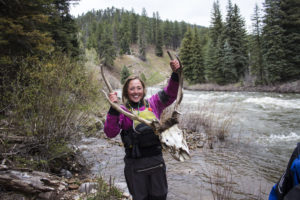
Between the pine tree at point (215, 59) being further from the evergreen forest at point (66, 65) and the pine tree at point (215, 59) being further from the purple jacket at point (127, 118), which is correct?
the purple jacket at point (127, 118)

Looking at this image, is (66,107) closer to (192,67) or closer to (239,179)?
(239,179)

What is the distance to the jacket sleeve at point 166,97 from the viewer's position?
8.68ft

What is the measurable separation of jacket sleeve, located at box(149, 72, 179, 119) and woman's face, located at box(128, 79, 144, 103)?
0.71 feet

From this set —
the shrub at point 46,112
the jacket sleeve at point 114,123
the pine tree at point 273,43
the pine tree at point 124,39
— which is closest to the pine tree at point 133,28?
the pine tree at point 124,39

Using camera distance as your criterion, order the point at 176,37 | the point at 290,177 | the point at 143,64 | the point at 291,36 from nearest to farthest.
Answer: the point at 290,177 < the point at 291,36 < the point at 143,64 < the point at 176,37

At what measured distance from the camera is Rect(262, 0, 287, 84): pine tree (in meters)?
25.6

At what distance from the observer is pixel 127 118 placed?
8.59 feet

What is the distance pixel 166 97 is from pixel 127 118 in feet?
2.13

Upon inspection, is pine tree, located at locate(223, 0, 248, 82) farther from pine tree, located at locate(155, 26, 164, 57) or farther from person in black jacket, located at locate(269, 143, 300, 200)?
pine tree, located at locate(155, 26, 164, 57)

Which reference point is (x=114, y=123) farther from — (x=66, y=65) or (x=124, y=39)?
(x=124, y=39)

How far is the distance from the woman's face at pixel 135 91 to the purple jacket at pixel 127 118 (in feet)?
0.54

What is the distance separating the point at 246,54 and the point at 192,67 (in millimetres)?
10680

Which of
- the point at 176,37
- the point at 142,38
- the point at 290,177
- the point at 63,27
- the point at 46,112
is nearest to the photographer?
the point at 290,177

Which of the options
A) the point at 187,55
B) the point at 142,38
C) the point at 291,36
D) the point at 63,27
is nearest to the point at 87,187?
the point at 63,27
